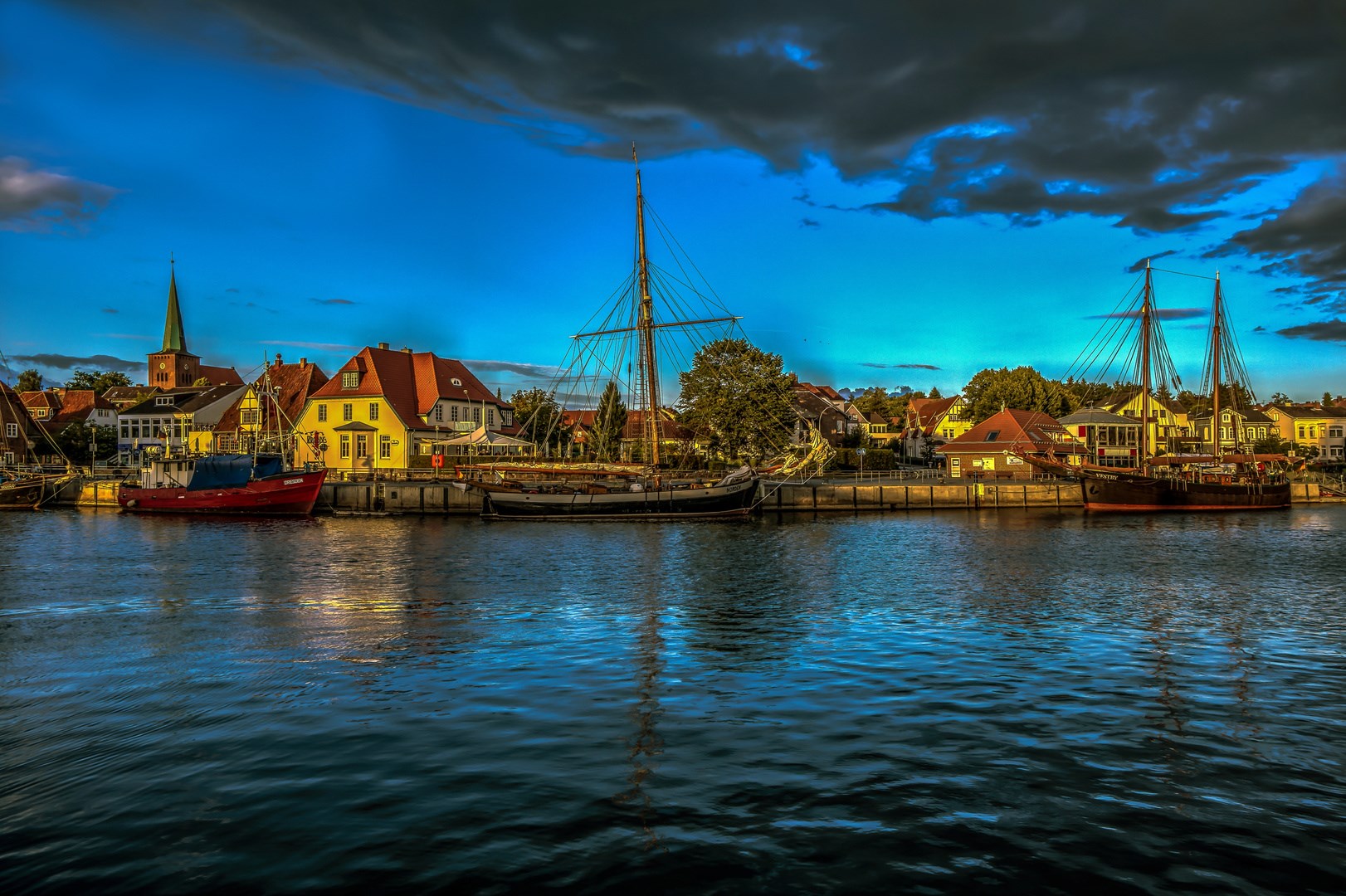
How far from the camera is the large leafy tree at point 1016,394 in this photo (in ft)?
372

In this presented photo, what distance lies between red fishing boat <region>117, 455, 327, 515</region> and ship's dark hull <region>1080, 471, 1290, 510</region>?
57845 mm

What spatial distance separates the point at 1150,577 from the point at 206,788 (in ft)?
93.3

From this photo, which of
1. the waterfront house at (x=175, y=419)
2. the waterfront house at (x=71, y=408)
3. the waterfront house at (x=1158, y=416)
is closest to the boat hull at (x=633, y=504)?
the waterfront house at (x=1158, y=416)

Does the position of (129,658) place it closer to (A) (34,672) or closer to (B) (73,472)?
(A) (34,672)

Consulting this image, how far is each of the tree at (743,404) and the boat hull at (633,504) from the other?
2239cm

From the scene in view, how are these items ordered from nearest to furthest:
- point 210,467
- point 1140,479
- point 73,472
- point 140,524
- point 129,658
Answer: point 129,658 < point 140,524 < point 210,467 < point 1140,479 < point 73,472

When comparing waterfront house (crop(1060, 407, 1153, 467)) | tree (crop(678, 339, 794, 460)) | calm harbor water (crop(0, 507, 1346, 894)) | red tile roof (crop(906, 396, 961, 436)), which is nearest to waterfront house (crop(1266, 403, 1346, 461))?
red tile roof (crop(906, 396, 961, 436))

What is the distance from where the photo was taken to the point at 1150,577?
94.0ft

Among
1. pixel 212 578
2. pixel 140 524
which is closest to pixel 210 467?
pixel 140 524

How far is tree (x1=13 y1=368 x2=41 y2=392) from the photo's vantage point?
135m

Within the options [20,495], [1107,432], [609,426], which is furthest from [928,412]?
[20,495]

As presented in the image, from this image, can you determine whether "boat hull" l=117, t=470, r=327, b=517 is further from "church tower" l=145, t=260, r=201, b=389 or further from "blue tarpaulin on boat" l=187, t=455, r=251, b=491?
"church tower" l=145, t=260, r=201, b=389

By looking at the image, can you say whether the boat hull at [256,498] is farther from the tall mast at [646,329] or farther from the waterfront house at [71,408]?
the waterfront house at [71,408]

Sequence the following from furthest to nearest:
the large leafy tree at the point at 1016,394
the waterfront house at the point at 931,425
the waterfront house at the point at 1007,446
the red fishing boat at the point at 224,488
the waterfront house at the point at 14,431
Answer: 1. the waterfront house at the point at 931,425
2. the large leafy tree at the point at 1016,394
3. the waterfront house at the point at 1007,446
4. the waterfront house at the point at 14,431
5. the red fishing boat at the point at 224,488
